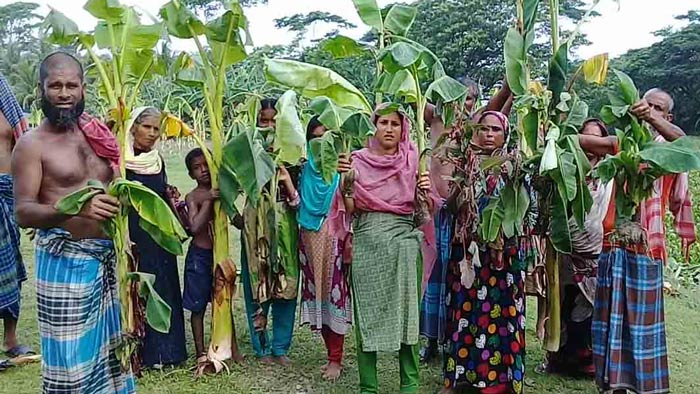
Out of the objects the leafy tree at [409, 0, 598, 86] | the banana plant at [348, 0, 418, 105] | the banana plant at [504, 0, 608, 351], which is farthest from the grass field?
the leafy tree at [409, 0, 598, 86]

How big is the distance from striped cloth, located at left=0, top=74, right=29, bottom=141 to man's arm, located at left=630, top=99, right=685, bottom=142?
3.77m

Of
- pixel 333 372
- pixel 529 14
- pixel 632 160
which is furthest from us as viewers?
pixel 333 372

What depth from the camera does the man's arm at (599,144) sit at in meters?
3.94

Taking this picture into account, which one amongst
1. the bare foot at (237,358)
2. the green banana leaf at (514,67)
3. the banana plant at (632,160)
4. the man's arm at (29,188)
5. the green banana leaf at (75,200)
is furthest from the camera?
the bare foot at (237,358)

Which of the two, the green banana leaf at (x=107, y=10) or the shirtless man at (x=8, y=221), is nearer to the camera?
the green banana leaf at (x=107, y=10)

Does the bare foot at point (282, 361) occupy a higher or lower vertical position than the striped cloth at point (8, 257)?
lower

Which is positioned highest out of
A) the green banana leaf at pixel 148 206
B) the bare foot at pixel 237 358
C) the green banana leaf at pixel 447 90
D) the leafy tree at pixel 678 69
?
the leafy tree at pixel 678 69

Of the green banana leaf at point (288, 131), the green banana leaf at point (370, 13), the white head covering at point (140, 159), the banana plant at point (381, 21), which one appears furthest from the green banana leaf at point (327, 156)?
the white head covering at point (140, 159)

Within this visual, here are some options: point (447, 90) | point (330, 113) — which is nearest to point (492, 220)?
point (447, 90)

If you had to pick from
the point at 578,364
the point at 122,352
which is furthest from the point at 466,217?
the point at 122,352

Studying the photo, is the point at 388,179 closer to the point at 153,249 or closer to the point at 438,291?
the point at 438,291

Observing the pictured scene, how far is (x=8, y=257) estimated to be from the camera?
4637 millimetres

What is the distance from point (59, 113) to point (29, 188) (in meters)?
0.36

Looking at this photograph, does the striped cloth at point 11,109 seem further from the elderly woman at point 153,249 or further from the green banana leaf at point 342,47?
the green banana leaf at point 342,47
